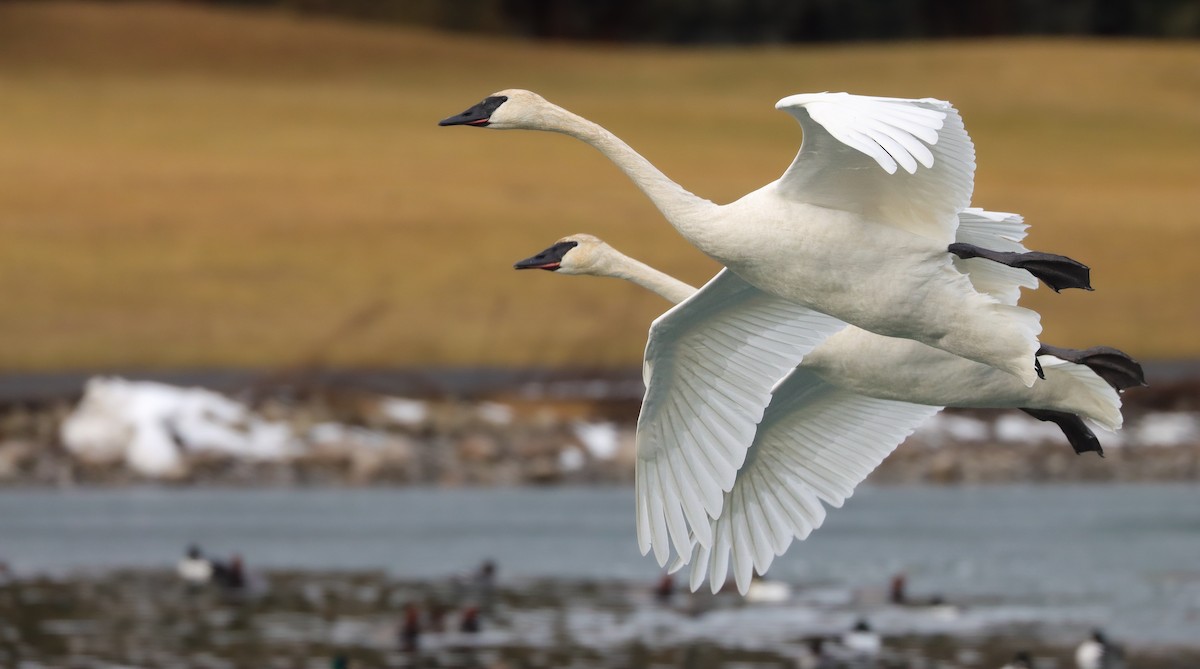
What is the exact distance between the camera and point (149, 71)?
182 feet

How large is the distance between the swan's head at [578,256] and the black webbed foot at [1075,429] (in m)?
1.79

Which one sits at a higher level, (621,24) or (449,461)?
(621,24)

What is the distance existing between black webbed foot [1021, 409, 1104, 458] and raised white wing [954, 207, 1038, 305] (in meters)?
0.47

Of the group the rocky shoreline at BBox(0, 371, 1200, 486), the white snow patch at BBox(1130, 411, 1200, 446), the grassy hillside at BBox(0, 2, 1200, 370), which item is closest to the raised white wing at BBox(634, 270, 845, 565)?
the rocky shoreline at BBox(0, 371, 1200, 486)

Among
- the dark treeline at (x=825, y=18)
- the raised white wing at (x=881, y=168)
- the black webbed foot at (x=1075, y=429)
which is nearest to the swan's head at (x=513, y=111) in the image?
the raised white wing at (x=881, y=168)

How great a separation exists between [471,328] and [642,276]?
78.7 feet

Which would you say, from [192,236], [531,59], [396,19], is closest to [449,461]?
[192,236]

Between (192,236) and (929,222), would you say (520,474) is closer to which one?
(192,236)

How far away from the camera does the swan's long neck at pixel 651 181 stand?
771 cm

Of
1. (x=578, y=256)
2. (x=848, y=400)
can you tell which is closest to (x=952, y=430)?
(x=848, y=400)

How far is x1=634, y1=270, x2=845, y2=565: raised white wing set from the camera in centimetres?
859

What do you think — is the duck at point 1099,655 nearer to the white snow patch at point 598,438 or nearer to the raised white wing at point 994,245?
the raised white wing at point 994,245

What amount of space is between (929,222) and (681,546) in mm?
1474

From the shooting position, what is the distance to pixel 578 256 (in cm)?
900
